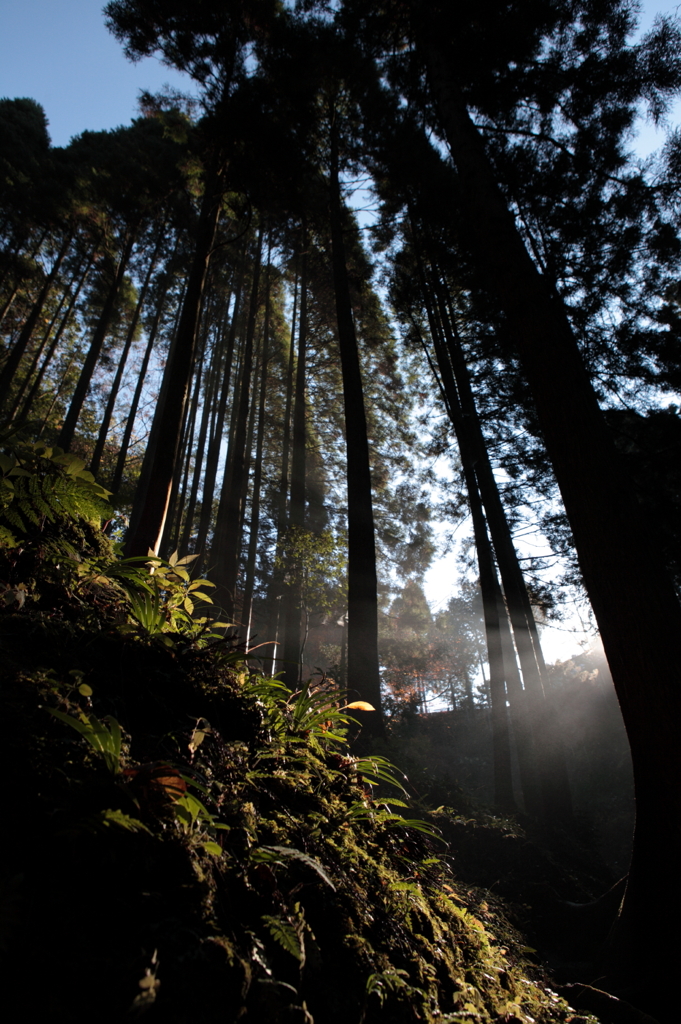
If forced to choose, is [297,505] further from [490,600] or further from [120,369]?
[120,369]

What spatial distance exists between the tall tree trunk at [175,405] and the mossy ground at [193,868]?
10.7ft

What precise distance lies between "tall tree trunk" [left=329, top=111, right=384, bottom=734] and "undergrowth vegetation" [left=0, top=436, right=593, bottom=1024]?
372 cm

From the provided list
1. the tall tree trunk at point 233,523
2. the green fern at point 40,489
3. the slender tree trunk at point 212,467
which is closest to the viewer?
the green fern at point 40,489

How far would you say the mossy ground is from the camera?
0.70m

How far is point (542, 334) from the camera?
12.0 ft

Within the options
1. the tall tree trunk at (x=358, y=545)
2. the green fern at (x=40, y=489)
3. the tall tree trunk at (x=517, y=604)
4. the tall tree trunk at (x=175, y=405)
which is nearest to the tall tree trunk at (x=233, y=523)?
the tall tree trunk at (x=358, y=545)

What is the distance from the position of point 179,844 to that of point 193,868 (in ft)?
0.18

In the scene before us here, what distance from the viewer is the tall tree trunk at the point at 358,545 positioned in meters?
6.19

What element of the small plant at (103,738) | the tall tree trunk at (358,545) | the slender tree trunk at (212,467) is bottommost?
the small plant at (103,738)

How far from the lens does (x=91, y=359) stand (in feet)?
45.3

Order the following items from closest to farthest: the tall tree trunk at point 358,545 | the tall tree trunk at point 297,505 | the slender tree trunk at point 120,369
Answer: the tall tree trunk at point 358,545, the tall tree trunk at point 297,505, the slender tree trunk at point 120,369

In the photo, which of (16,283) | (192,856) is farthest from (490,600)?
(16,283)

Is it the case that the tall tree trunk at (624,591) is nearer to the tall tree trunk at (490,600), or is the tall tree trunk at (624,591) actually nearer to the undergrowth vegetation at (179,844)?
the undergrowth vegetation at (179,844)

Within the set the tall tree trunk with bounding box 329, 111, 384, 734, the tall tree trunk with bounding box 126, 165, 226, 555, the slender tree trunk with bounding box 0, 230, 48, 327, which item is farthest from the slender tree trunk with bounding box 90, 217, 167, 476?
the tall tree trunk with bounding box 329, 111, 384, 734
